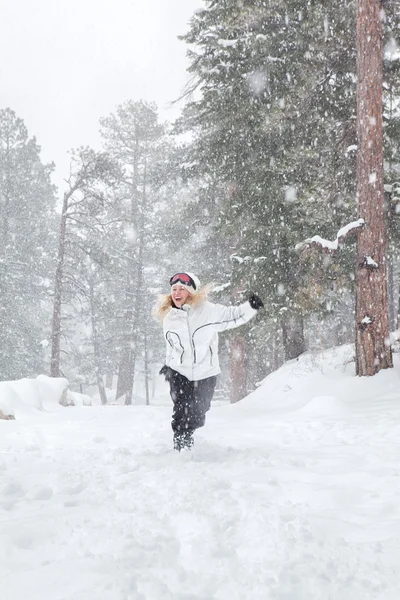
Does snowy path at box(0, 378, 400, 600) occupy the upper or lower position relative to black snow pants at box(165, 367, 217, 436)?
lower

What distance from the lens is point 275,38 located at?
31.0ft

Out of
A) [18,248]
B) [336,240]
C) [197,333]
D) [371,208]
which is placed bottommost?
[197,333]

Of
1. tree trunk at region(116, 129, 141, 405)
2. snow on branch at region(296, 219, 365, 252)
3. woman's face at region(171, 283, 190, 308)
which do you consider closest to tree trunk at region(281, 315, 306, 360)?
snow on branch at region(296, 219, 365, 252)

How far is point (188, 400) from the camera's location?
4812 millimetres

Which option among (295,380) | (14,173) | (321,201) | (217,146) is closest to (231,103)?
(217,146)

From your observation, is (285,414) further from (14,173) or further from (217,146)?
(14,173)

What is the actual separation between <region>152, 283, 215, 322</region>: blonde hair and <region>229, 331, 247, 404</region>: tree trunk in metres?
9.52

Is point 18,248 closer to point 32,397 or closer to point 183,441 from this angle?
point 32,397

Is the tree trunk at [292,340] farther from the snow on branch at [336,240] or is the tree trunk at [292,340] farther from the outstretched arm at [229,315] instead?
the outstretched arm at [229,315]

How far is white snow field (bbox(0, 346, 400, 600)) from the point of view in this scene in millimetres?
1932

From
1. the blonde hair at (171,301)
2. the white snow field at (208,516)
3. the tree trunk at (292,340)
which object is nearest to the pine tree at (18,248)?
the tree trunk at (292,340)

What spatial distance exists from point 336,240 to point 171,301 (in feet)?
13.6

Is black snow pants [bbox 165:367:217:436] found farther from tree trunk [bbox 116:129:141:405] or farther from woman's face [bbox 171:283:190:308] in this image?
tree trunk [bbox 116:129:141:405]

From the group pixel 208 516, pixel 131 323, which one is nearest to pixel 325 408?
pixel 208 516
